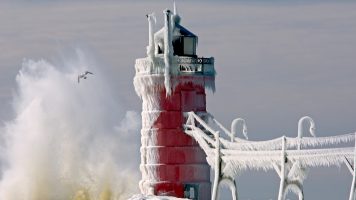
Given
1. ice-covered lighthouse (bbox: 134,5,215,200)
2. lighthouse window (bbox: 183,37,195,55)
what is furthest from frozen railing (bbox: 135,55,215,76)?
lighthouse window (bbox: 183,37,195,55)

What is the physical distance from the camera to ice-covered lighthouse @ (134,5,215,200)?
17712 cm

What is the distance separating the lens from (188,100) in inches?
6988

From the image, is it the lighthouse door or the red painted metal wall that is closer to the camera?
the red painted metal wall

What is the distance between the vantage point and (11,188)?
7574 inches

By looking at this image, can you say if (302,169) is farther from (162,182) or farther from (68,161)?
(68,161)

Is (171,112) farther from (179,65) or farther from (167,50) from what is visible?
(167,50)

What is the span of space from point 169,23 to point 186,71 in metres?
3.97

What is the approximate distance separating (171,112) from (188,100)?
1639mm

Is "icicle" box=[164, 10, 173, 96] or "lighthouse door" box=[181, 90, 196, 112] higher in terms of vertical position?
"icicle" box=[164, 10, 173, 96]


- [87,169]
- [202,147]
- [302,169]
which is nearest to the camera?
[302,169]

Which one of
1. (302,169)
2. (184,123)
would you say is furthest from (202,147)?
(302,169)

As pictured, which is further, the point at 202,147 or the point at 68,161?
the point at 68,161

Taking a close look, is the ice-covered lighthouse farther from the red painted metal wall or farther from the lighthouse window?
the lighthouse window

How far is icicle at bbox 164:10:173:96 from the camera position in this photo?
17662 cm
